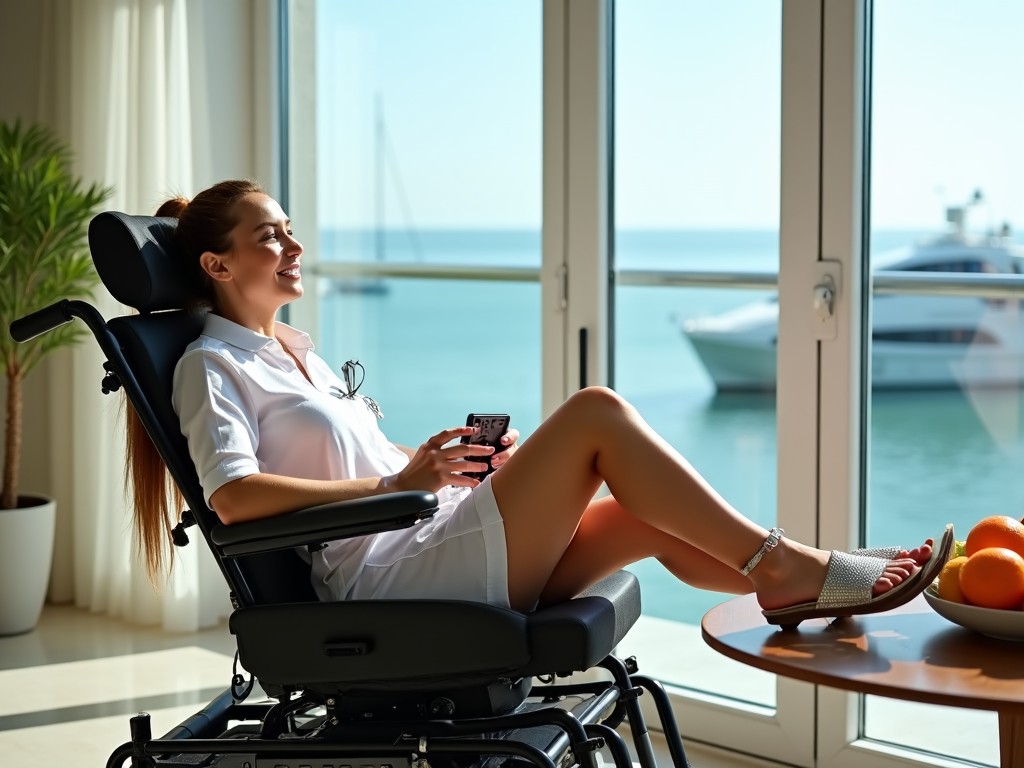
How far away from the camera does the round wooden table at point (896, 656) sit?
1.49 m

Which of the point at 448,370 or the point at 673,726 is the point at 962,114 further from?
the point at 448,370

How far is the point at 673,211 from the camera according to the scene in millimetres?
3043

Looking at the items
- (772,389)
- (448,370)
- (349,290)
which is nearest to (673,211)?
(772,389)

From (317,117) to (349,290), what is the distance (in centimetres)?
54

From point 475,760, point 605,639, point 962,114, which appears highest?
point 962,114

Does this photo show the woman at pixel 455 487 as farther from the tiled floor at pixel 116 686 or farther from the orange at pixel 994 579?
the tiled floor at pixel 116 686

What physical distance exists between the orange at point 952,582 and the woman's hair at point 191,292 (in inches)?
50.2

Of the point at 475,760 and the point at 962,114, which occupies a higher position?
the point at 962,114

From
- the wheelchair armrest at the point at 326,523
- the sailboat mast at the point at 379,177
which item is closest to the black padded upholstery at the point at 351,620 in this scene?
the wheelchair armrest at the point at 326,523

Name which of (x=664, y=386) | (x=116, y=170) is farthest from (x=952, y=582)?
(x=116, y=170)

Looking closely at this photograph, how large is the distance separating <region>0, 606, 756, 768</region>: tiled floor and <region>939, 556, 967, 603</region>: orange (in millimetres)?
1257

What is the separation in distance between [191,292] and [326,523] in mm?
657

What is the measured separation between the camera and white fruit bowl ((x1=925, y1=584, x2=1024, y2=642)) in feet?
5.41

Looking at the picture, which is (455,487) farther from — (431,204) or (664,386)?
(431,204)
